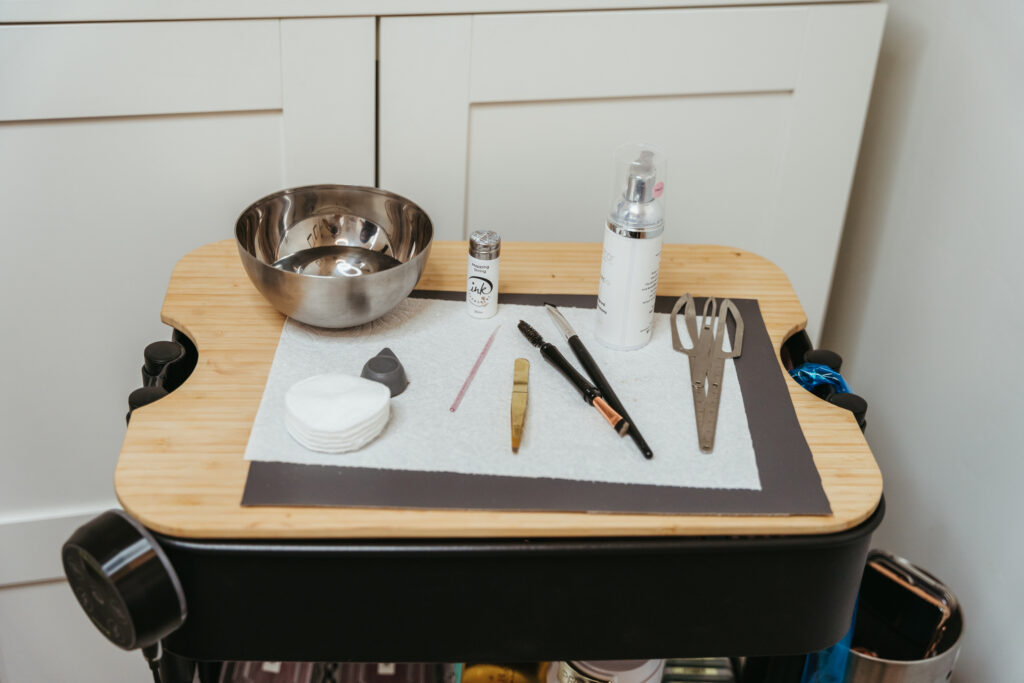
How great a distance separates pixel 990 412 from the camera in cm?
100

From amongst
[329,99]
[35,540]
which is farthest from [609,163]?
[35,540]

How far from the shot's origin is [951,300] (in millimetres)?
1075

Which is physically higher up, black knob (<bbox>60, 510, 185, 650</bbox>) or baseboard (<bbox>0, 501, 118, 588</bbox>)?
black knob (<bbox>60, 510, 185, 650</bbox>)

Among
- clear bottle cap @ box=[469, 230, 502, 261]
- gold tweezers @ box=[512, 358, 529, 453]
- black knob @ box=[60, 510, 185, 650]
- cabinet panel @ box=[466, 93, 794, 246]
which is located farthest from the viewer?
cabinet panel @ box=[466, 93, 794, 246]

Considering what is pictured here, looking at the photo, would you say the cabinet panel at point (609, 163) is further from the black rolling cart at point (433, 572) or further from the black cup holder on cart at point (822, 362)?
the black rolling cart at point (433, 572)

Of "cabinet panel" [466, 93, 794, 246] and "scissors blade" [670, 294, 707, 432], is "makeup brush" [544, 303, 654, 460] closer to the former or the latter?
"scissors blade" [670, 294, 707, 432]

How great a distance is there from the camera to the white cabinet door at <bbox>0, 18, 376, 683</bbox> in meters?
0.96

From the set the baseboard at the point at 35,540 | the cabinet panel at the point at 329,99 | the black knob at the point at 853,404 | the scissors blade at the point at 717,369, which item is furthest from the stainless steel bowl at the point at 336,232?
the baseboard at the point at 35,540

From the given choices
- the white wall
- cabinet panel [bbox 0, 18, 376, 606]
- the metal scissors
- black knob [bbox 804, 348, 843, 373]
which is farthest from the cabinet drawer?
the white wall

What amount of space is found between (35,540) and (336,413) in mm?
716

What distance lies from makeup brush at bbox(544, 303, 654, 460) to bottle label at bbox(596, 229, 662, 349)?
3 centimetres

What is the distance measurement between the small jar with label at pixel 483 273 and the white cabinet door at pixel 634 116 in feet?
0.86

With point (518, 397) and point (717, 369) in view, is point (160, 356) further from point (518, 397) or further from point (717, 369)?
point (717, 369)

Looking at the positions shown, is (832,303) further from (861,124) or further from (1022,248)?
(1022,248)
